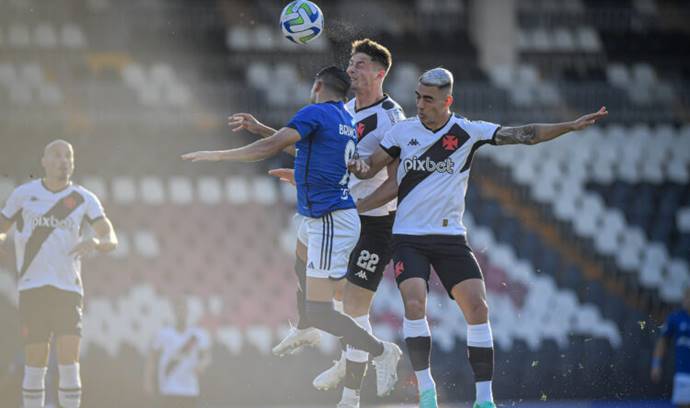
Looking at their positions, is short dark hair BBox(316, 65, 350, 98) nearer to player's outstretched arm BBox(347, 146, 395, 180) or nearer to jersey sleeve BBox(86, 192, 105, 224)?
player's outstretched arm BBox(347, 146, 395, 180)

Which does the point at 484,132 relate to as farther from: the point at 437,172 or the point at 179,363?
the point at 179,363

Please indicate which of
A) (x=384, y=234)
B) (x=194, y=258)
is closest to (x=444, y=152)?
(x=384, y=234)

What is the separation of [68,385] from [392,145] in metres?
3.65

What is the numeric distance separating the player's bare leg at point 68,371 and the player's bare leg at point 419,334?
10.6 ft

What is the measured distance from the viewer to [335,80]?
8.42 meters

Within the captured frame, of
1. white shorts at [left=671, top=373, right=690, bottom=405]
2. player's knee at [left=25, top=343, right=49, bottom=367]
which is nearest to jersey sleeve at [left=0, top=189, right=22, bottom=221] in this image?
player's knee at [left=25, top=343, right=49, bottom=367]

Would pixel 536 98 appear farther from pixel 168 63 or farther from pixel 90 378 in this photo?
pixel 90 378

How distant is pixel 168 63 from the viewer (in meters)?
21.1

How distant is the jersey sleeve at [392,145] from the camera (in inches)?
328

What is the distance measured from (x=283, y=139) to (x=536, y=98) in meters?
13.2

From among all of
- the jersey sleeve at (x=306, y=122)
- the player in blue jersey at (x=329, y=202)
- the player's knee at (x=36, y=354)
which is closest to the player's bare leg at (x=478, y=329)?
the player in blue jersey at (x=329, y=202)

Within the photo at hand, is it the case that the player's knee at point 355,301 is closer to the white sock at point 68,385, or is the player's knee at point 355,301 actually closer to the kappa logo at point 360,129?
the kappa logo at point 360,129

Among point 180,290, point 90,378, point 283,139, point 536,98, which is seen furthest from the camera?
point 536,98

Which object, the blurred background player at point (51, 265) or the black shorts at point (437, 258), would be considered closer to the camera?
the black shorts at point (437, 258)
